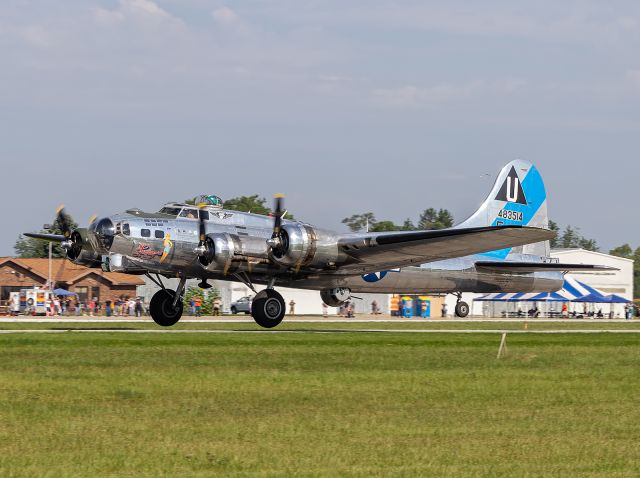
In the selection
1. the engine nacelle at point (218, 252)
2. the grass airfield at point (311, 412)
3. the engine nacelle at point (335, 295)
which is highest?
the engine nacelle at point (218, 252)

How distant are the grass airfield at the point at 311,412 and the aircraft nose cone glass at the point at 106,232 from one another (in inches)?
267

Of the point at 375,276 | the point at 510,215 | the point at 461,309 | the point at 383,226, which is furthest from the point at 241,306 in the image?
the point at 383,226

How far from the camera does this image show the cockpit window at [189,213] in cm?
3509

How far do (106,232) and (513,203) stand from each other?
2031 cm

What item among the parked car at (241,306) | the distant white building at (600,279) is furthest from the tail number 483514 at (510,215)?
the distant white building at (600,279)

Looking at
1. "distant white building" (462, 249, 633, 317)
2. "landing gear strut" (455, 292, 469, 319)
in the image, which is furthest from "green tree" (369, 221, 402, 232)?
"landing gear strut" (455, 292, 469, 319)

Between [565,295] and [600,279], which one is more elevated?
[600,279]

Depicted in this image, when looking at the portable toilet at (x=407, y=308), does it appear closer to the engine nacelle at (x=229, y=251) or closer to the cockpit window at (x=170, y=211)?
the engine nacelle at (x=229, y=251)

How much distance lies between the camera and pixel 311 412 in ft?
49.3

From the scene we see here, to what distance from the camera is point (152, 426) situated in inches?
527

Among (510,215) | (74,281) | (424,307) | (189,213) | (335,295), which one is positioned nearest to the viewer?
(189,213)

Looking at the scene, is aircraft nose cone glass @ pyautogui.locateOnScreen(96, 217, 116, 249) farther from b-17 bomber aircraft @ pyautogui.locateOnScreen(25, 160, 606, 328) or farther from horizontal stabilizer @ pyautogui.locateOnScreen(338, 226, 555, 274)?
horizontal stabilizer @ pyautogui.locateOnScreen(338, 226, 555, 274)

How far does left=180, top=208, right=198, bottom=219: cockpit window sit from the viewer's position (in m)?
35.1

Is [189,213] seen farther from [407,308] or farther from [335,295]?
[407,308]
